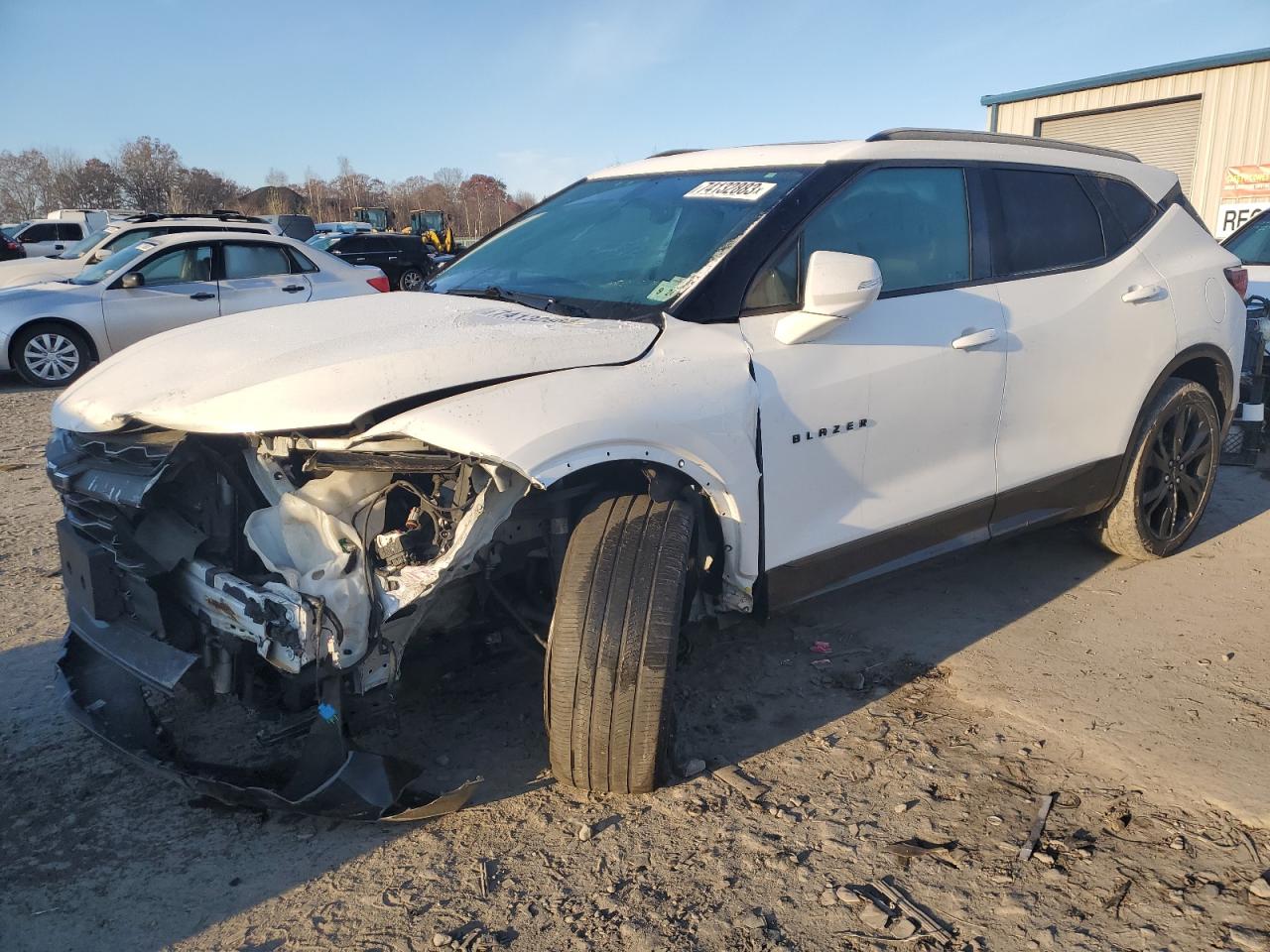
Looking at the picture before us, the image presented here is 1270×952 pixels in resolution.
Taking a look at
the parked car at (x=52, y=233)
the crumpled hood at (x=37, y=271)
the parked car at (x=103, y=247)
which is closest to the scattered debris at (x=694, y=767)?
the parked car at (x=103, y=247)

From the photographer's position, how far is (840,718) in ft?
10.5

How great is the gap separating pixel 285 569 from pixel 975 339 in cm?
240

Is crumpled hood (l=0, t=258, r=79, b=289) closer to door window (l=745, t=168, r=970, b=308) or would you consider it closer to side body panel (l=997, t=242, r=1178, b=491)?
door window (l=745, t=168, r=970, b=308)

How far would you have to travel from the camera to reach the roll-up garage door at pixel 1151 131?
16656mm

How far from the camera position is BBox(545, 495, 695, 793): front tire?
8.37 feet

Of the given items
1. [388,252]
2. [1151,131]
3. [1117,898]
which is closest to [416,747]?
[1117,898]

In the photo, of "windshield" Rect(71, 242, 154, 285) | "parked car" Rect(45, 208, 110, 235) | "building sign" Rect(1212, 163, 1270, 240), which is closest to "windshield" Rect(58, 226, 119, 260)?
"windshield" Rect(71, 242, 154, 285)

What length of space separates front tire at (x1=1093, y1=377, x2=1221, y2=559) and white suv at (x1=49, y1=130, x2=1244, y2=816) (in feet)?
2.19

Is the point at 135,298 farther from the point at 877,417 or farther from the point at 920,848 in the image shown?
the point at 920,848

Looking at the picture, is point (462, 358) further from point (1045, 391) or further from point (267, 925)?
point (1045, 391)

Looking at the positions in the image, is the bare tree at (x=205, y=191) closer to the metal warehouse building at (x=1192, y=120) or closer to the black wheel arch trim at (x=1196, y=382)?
the metal warehouse building at (x=1192, y=120)

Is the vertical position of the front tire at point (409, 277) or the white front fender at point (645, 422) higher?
the front tire at point (409, 277)

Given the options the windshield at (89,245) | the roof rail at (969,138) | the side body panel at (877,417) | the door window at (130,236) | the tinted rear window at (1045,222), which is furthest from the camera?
the windshield at (89,245)

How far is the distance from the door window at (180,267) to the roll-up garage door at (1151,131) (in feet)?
45.4
